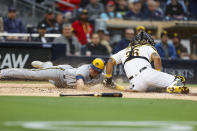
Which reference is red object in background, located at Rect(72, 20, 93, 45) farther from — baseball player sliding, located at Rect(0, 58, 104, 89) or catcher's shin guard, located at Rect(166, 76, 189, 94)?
catcher's shin guard, located at Rect(166, 76, 189, 94)

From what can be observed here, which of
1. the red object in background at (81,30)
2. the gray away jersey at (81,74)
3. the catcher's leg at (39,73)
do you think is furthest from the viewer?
the red object in background at (81,30)

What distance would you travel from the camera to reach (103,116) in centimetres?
509

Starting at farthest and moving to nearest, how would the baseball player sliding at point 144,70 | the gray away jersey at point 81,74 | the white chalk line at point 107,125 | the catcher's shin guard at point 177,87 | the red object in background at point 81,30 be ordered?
the red object in background at point 81,30 < the gray away jersey at point 81,74 < the baseball player sliding at point 144,70 < the catcher's shin guard at point 177,87 < the white chalk line at point 107,125

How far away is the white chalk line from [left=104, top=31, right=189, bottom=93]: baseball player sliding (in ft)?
13.0

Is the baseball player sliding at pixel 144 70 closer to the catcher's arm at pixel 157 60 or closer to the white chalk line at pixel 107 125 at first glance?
the catcher's arm at pixel 157 60

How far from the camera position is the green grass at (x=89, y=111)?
4910 mm

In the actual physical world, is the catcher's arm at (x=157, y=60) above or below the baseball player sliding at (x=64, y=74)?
above

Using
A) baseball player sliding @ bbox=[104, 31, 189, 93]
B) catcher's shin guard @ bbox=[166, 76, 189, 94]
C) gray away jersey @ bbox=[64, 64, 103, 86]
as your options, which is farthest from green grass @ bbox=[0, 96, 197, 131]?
gray away jersey @ bbox=[64, 64, 103, 86]

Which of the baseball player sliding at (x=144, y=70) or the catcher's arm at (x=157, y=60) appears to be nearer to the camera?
the baseball player sliding at (x=144, y=70)

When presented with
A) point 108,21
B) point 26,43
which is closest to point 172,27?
point 108,21

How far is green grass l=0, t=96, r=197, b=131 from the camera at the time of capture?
4.91 metres

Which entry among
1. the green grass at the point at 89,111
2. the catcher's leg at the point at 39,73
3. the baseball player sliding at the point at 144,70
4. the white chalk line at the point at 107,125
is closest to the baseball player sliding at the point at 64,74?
the catcher's leg at the point at 39,73

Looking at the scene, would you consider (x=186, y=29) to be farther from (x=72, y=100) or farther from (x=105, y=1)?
(x=72, y=100)

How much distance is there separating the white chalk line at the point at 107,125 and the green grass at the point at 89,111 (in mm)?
217
